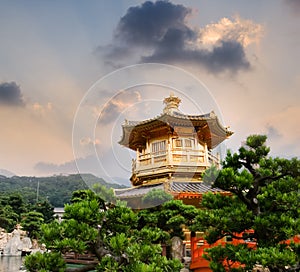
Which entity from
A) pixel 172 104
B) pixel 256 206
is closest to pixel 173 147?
pixel 172 104

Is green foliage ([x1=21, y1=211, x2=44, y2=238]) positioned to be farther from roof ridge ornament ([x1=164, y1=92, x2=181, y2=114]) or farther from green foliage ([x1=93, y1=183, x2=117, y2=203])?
green foliage ([x1=93, y1=183, x2=117, y2=203])

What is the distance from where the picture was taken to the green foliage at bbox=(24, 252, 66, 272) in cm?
289

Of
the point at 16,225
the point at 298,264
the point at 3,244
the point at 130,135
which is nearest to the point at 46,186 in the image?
the point at 16,225

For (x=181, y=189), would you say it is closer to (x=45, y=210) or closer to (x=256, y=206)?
(x=256, y=206)

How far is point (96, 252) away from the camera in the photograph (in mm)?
3057

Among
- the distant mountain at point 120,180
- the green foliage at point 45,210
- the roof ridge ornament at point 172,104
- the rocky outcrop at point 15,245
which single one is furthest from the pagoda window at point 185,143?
the green foliage at point 45,210

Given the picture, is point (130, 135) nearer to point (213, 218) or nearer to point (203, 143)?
point (203, 143)

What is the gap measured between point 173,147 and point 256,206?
20.8ft

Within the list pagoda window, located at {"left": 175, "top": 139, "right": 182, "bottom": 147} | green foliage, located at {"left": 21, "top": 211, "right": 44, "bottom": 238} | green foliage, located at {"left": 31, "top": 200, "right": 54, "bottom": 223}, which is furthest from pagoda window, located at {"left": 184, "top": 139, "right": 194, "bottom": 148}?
green foliage, located at {"left": 31, "top": 200, "right": 54, "bottom": 223}

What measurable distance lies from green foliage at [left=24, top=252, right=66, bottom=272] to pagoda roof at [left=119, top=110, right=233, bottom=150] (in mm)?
7108

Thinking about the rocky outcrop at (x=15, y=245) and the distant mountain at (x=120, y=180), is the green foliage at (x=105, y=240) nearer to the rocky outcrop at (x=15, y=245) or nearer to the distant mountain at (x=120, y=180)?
the distant mountain at (x=120, y=180)

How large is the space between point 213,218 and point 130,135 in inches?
306

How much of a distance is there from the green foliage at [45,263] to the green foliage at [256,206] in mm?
1903

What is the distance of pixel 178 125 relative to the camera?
10.7 meters
